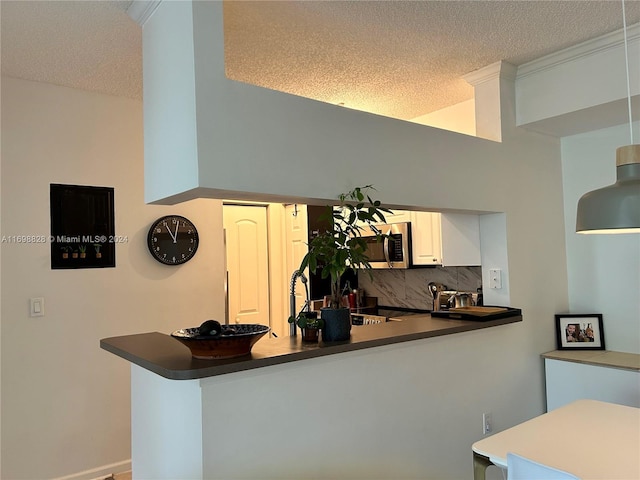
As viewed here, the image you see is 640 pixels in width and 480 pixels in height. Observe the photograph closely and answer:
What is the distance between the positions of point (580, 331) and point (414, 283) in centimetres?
140

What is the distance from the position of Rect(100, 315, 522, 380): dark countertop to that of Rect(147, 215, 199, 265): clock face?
1084 mm

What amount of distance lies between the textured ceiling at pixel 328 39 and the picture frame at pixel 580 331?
5.74ft

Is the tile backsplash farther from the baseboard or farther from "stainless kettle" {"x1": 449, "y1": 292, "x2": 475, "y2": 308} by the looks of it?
the baseboard

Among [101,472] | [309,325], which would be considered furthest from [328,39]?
[101,472]

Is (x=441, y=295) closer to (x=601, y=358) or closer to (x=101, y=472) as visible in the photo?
(x=601, y=358)

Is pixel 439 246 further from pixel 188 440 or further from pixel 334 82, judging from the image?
pixel 188 440

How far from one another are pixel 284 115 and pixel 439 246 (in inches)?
78.5

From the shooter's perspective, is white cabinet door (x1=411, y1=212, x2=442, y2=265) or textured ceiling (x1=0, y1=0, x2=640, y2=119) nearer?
textured ceiling (x1=0, y1=0, x2=640, y2=119)

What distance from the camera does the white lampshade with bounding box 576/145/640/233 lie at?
1.50m

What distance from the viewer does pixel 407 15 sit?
2.28 m

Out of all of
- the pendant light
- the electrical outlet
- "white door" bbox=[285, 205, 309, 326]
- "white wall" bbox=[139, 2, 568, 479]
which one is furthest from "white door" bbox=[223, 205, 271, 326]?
the pendant light

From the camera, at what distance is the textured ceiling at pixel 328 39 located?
2.19 m

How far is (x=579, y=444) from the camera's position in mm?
1683

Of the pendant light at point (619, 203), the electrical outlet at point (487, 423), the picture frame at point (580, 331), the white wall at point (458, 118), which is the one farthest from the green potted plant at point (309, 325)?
the white wall at point (458, 118)
